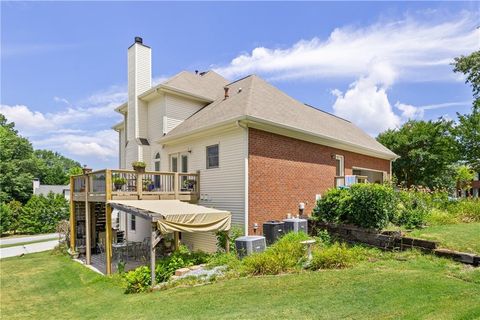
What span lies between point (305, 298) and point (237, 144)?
7.17 m

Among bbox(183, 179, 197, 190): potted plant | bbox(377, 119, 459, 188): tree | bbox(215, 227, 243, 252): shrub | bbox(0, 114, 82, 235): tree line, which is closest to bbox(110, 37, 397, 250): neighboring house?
bbox(215, 227, 243, 252): shrub

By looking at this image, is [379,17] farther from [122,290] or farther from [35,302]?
[35,302]

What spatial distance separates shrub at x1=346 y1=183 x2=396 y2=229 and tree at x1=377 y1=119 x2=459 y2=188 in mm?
22086

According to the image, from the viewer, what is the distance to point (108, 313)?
7.24 m

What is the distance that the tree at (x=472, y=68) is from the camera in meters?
18.5

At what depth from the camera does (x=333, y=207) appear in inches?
478

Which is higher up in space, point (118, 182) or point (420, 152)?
point (420, 152)

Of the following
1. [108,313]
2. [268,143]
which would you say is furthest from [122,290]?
[268,143]

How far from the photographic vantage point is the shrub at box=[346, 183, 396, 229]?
10336 millimetres

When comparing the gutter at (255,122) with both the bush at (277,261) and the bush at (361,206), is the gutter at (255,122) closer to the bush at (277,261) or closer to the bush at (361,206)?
the bush at (361,206)

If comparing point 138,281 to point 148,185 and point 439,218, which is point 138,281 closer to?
point 148,185

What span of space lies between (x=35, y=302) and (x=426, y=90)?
20.5m

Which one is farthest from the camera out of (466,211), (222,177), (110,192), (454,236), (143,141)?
(143,141)

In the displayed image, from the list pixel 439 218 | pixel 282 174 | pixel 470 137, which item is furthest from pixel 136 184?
pixel 470 137
